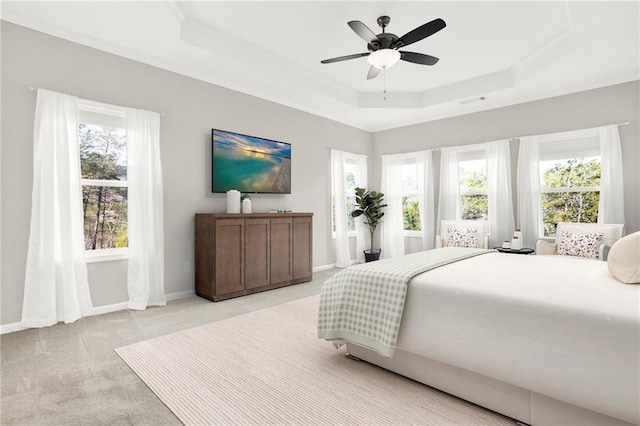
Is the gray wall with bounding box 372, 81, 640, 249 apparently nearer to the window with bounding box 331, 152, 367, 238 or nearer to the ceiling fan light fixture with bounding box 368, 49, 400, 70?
the window with bounding box 331, 152, 367, 238

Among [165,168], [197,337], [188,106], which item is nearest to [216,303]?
[197,337]

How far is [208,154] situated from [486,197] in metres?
4.48

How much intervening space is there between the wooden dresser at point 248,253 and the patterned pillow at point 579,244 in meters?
3.44

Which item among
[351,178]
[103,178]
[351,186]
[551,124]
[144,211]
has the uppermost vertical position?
[551,124]

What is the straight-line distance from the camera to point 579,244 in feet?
13.4

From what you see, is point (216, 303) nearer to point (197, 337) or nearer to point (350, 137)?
point (197, 337)

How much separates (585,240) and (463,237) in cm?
151

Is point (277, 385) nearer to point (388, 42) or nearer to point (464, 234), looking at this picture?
point (388, 42)

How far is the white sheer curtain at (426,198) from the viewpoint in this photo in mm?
6027

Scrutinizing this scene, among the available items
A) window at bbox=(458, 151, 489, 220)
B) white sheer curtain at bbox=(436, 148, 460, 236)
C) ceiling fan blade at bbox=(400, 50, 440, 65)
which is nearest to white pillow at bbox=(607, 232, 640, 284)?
ceiling fan blade at bbox=(400, 50, 440, 65)

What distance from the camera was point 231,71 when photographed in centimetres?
417

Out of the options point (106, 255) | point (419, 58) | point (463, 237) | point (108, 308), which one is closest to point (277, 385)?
point (108, 308)

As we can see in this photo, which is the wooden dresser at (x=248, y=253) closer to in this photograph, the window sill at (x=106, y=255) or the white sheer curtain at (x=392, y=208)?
the window sill at (x=106, y=255)

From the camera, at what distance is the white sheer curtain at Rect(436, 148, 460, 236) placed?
5773mm
